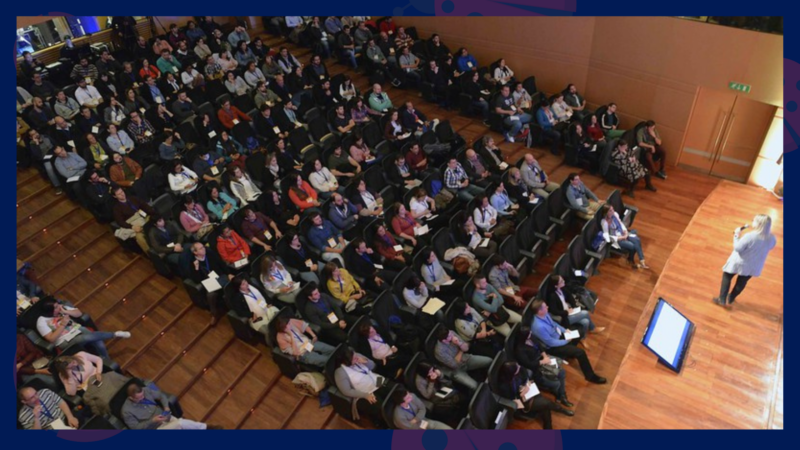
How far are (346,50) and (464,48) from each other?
7.59 ft

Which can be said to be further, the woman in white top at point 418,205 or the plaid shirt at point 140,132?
Answer: the plaid shirt at point 140,132

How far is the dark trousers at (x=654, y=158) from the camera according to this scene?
8180 millimetres

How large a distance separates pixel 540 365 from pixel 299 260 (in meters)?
2.70

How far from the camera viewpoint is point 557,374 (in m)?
5.17

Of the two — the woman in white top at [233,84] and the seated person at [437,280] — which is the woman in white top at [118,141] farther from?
the seated person at [437,280]

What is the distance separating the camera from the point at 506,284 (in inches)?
234

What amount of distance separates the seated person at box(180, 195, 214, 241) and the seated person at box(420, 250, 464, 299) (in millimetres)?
2523

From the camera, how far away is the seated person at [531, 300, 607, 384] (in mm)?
5305

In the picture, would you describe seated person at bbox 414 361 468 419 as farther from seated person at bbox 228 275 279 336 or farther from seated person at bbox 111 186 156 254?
seated person at bbox 111 186 156 254

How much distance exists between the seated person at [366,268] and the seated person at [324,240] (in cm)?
26

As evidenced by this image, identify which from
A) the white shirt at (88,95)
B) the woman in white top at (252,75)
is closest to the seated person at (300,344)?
the woman in white top at (252,75)

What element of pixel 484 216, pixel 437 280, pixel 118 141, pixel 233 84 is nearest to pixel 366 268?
pixel 437 280

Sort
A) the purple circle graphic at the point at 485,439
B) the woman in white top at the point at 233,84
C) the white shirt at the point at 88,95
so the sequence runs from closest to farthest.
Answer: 1. the purple circle graphic at the point at 485,439
2. the white shirt at the point at 88,95
3. the woman in white top at the point at 233,84

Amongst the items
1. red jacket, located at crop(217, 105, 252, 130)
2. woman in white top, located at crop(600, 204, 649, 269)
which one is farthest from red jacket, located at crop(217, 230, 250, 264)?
woman in white top, located at crop(600, 204, 649, 269)
